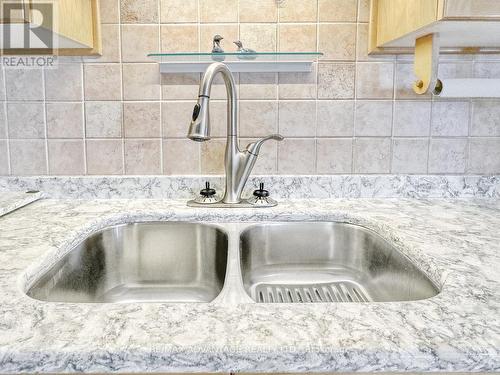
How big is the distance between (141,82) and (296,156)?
511 millimetres

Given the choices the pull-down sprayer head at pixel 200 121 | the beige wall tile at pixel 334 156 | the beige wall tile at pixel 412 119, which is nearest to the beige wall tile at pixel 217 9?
the pull-down sprayer head at pixel 200 121

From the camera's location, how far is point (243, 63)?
117cm

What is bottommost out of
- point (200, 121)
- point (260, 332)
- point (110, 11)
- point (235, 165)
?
point (260, 332)

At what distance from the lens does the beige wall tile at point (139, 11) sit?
1.19 meters

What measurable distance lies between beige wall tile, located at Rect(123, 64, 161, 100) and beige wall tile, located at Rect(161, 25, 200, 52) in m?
0.07

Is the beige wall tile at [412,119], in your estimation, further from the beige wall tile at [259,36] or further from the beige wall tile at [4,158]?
the beige wall tile at [4,158]

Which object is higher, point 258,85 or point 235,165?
point 258,85

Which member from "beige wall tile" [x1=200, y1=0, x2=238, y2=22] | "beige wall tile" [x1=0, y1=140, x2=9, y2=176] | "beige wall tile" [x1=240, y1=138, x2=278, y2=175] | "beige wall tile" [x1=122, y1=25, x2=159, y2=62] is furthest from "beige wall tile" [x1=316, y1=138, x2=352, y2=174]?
"beige wall tile" [x1=0, y1=140, x2=9, y2=176]

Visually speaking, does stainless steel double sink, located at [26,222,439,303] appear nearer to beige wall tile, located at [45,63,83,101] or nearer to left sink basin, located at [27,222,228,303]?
left sink basin, located at [27,222,228,303]

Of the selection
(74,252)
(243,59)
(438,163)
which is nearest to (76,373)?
(74,252)

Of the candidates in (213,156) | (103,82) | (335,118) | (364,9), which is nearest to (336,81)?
(335,118)

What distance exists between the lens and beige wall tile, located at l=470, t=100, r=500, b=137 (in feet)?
4.04

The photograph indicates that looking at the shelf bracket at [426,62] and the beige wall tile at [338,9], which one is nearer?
the shelf bracket at [426,62]

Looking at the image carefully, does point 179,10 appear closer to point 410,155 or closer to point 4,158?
point 4,158
